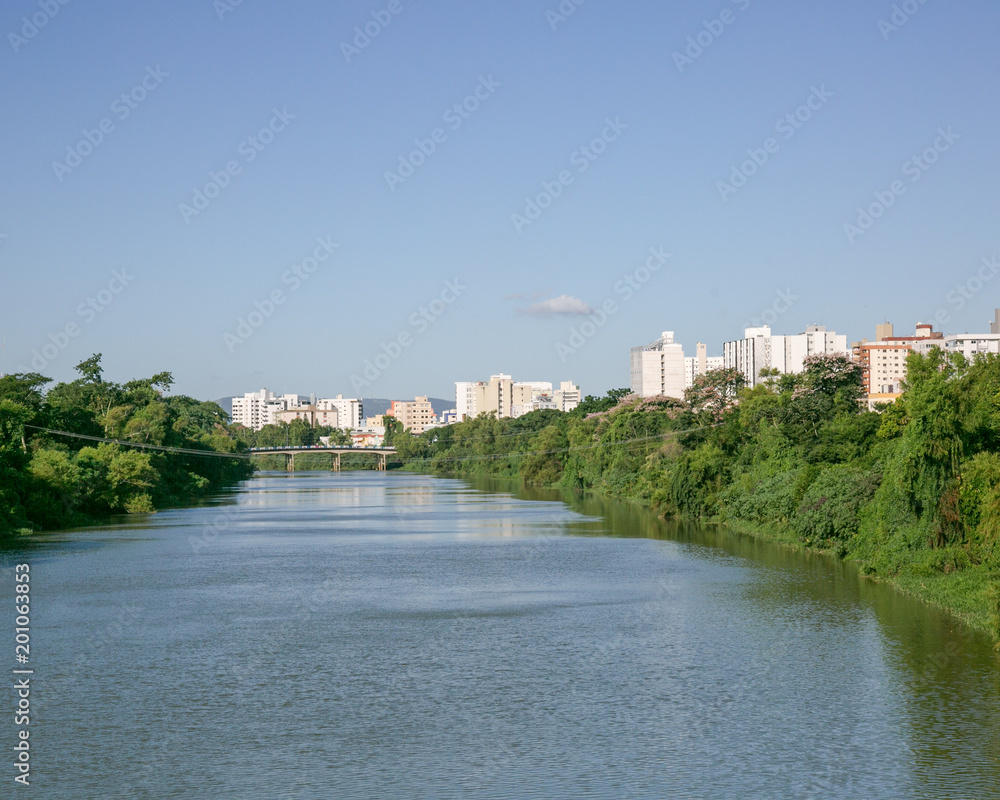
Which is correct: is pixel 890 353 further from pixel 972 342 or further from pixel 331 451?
pixel 331 451

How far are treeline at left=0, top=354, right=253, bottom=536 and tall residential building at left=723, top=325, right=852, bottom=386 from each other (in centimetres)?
5848

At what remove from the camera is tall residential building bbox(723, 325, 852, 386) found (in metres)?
105

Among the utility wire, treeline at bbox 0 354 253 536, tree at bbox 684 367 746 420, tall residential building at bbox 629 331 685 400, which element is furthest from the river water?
tall residential building at bbox 629 331 685 400

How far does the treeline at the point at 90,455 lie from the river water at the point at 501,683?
9959mm

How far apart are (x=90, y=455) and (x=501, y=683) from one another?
3591 cm

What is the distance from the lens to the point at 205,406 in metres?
102

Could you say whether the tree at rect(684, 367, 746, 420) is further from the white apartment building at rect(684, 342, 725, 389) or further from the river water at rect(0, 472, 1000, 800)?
the white apartment building at rect(684, 342, 725, 389)

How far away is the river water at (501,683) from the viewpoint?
11633mm

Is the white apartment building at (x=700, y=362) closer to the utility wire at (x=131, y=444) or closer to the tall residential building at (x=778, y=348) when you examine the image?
the tall residential building at (x=778, y=348)

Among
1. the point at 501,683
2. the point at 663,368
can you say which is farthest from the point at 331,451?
the point at 501,683

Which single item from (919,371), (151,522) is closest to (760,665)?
(919,371)

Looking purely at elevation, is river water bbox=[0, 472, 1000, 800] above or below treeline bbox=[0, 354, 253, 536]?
below

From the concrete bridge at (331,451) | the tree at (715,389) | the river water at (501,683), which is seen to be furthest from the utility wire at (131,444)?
the concrete bridge at (331,451)

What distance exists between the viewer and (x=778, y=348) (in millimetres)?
110688
